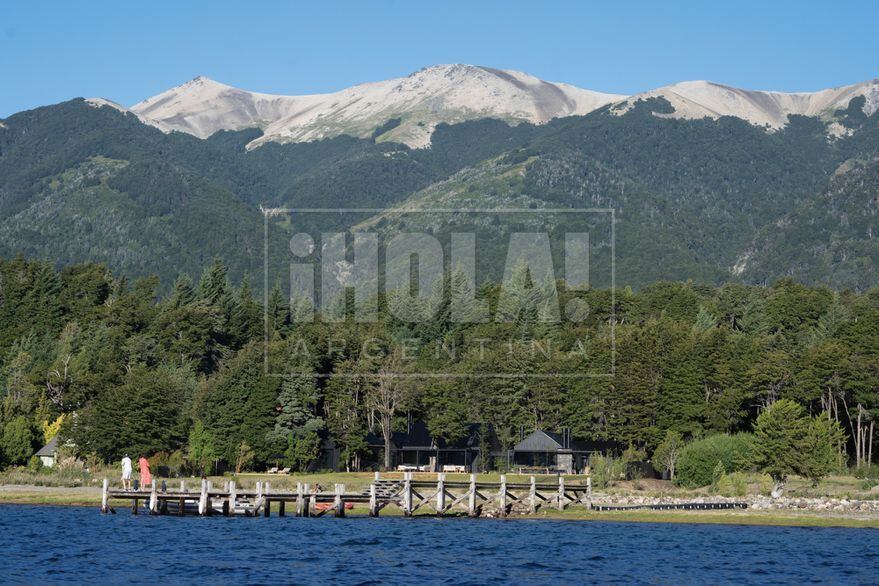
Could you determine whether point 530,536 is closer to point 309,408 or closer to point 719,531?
point 719,531

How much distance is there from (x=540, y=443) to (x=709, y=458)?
752 inches

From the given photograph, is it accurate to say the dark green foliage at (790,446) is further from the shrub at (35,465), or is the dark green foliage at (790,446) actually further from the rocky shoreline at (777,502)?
the shrub at (35,465)

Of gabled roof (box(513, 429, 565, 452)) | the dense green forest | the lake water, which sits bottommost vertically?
the lake water

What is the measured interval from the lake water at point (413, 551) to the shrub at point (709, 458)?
22998 mm

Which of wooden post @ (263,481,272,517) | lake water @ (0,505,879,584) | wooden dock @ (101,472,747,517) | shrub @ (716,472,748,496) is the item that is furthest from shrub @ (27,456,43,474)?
shrub @ (716,472,748,496)

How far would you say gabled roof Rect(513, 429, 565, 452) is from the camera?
10681 cm

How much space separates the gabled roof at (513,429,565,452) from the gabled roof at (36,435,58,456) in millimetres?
40192

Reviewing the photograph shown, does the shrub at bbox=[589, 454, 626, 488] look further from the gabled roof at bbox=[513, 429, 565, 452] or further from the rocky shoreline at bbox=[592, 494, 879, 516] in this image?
the rocky shoreline at bbox=[592, 494, 879, 516]

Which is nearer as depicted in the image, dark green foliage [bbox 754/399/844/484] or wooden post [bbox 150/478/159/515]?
wooden post [bbox 150/478/159/515]

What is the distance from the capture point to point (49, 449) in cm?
10438

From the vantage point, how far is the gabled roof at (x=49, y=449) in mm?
103688

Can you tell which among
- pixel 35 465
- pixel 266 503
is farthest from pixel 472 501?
pixel 35 465

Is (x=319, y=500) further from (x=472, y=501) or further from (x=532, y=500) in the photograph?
(x=532, y=500)

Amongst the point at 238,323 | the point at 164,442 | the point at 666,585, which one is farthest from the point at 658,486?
the point at 238,323
